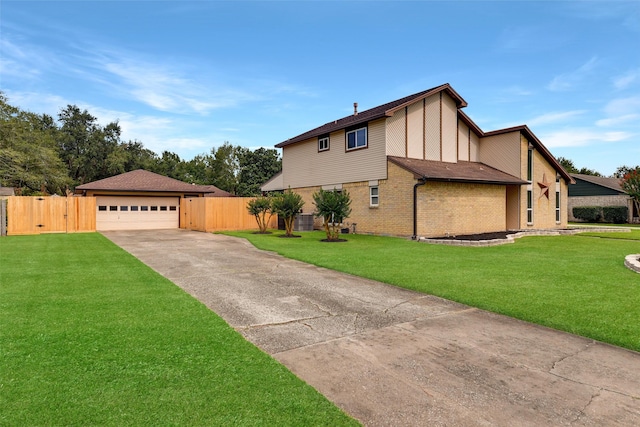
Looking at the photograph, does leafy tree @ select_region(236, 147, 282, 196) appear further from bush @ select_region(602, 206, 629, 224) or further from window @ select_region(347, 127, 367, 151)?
bush @ select_region(602, 206, 629, 224)

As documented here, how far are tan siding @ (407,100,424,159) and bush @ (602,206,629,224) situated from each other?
975 inches

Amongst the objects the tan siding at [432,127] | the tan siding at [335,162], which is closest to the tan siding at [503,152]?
the tan siding at [432,127]

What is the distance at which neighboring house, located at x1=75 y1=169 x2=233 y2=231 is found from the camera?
24.7 meters

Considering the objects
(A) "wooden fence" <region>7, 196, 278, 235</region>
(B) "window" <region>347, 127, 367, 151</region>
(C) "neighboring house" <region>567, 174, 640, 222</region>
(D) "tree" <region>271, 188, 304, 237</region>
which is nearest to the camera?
(D) "tree" <region>271, 188, 304, 237</region>

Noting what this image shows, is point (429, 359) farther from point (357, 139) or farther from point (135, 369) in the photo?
point (357, 139)

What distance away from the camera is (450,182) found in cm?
1797

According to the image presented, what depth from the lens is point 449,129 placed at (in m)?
20.9

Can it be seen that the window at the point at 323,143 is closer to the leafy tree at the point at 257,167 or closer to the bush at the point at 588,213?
the bush at the point at 588,213

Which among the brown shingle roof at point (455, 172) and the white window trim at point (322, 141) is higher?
Result: the white window trim at point (322, 141)

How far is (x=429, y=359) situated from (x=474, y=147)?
21.6 meters

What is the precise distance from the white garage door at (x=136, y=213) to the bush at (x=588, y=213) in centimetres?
3657

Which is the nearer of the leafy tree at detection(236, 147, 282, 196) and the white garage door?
the white garage door

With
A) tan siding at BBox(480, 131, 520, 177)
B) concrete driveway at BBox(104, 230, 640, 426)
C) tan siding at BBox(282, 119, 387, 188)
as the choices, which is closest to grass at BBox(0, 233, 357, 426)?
concrete driveway at BBox(104, 230, 640, 426)

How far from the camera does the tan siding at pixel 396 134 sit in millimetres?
18688
